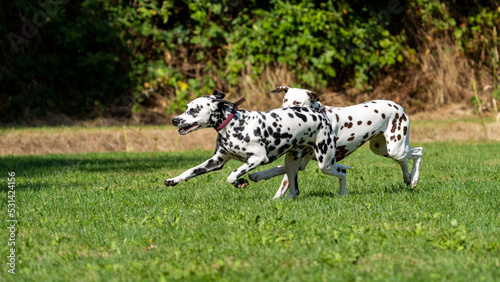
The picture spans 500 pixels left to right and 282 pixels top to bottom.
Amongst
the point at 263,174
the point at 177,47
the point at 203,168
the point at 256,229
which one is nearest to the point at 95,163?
the point at 263,174

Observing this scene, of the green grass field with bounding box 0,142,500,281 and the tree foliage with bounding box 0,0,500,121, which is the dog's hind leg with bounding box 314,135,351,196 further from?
the tree foliage with bounding box 0,0,500,121

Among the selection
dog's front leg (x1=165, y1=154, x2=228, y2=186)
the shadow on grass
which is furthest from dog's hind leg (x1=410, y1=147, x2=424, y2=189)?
the shadow on grass

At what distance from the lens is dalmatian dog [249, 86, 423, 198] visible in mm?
7922

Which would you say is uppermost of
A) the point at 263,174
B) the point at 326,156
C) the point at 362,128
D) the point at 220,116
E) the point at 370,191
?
the point at 220,116

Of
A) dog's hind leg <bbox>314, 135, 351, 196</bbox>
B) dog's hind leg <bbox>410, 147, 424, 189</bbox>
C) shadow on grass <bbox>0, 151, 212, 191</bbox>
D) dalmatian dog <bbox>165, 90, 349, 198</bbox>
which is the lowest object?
shadow on grass <bbox>0, 151, 212, 191</bbox>

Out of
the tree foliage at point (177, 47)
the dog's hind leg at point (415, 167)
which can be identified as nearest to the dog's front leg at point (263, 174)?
the dog's hind leg at point (415, 167)

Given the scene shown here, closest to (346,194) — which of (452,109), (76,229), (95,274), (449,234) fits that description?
(449,234)

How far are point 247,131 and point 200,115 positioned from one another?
52 cm

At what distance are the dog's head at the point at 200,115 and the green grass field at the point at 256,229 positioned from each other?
2.84 ft

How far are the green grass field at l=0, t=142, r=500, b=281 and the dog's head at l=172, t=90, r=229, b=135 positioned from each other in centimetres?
87

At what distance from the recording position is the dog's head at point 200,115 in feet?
22.9

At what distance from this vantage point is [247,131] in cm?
709

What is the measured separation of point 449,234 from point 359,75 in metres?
12.5

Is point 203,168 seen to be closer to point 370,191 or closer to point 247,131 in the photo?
point 247,131
